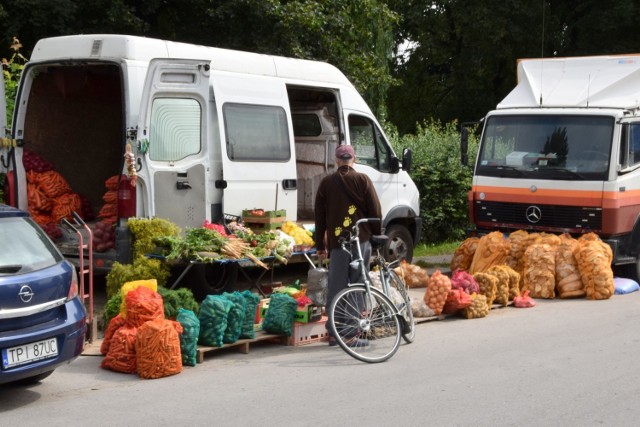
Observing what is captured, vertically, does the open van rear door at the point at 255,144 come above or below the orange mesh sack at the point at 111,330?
above

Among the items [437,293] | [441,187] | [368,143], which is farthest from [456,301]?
[441,187]

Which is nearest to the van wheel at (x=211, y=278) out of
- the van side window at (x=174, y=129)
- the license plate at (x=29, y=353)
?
the van side window at (x=174, y=129)

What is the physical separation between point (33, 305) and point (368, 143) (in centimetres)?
776

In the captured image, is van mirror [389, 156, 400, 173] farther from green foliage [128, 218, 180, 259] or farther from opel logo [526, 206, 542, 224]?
green foliage [128, 218, 180, 259]

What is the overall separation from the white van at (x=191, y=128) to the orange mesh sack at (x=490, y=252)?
50.2 inches

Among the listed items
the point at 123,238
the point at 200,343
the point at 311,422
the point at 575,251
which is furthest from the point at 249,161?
the point at 311,422

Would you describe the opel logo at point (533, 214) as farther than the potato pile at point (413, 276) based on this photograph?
Yes

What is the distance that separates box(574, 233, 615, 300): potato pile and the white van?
2799mm

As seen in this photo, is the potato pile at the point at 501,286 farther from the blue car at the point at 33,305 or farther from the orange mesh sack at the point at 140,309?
the blue car at the point at 33,305

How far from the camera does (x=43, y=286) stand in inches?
274

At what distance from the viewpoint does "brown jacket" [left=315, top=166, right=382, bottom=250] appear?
9.23 meters

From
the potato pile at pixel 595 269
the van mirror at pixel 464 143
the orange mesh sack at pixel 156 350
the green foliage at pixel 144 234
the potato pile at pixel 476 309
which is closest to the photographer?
the orange mesh sack at pixel 156 350

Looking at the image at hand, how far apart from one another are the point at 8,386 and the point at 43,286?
3.85 feet

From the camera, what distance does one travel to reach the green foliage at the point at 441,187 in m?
18.8
